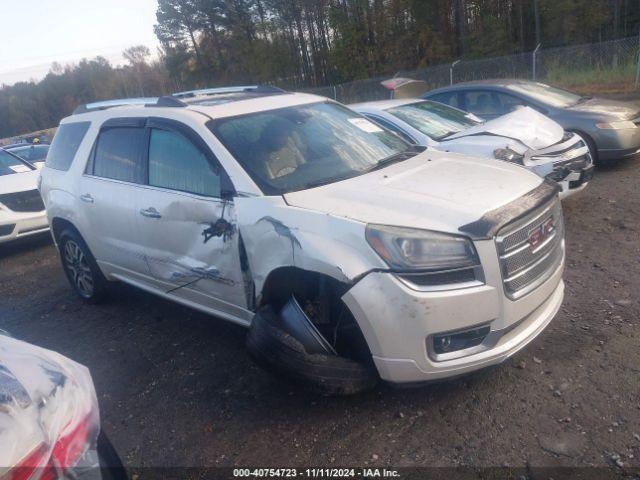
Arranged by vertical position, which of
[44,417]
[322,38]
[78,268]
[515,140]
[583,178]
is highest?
[322,38]

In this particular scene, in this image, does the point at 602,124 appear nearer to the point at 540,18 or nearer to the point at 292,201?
the point at 292,201

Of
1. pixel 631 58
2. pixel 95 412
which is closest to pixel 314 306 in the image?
pixel 95 412

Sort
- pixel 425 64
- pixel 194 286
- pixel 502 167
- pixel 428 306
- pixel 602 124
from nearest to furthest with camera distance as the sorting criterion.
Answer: pixel 428 306 → pixel 502 167 → pixel 194 286 → pixel 602 124 → pixel 425 64

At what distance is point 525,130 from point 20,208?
7.21 meters

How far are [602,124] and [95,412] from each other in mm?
7388

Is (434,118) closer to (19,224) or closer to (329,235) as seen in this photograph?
(329,235)

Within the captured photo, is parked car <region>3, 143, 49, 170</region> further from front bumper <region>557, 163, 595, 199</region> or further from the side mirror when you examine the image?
front bumper <region>557, 163, 595, 199</region>

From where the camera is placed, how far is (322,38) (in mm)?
40531

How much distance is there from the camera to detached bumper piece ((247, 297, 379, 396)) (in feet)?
9.44

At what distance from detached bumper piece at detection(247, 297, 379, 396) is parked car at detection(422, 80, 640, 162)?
19.5 feet

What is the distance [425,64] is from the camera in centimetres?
3106

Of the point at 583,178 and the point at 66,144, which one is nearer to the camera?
the point at 66,144

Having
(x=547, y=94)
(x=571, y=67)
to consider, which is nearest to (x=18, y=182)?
(x=547, y=94)

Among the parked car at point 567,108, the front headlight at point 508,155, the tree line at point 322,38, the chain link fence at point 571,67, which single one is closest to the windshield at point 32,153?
the parked car at point 567,108
